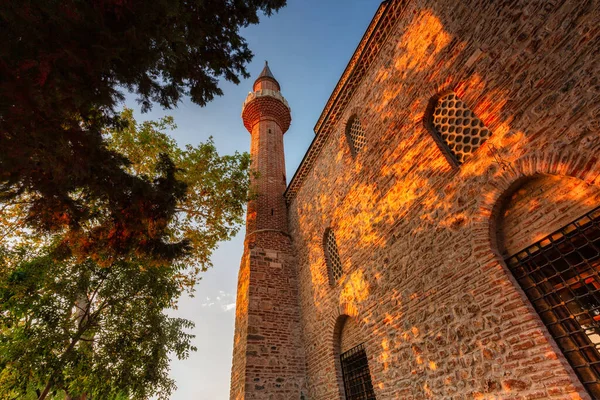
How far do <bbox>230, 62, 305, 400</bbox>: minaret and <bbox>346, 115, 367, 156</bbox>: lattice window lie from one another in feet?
13.1

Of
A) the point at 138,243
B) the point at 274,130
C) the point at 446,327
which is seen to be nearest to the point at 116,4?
the point at 138,243

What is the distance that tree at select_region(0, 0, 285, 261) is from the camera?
92.3 inches

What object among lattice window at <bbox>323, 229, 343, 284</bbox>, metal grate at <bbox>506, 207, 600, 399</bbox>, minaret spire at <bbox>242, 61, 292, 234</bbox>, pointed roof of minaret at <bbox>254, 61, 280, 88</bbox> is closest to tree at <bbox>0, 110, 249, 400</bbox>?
minaret spire at <bbox>242, 61, 292, 234</bbox>

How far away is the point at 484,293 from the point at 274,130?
11.5 metres

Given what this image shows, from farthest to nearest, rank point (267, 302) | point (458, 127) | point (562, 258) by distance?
point (267, 302)
point (458, 127)
point (562, 258)

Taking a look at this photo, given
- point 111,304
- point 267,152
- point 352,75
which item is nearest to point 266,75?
point 267,152

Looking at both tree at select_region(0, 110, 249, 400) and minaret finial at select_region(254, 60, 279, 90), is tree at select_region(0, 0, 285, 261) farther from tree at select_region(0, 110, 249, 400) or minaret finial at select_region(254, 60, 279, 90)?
minaret finial at select_region(254, 60, 279, 90)

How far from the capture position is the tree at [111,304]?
247 inches

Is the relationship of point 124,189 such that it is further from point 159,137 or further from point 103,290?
point 159,137

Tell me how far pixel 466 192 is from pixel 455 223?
44cm

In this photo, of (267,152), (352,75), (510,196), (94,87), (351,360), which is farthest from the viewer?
(267,152)

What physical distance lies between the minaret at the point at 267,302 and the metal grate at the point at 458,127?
595cm

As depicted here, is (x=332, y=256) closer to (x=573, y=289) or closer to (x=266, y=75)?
(x=573, y=289)

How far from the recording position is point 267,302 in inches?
315
